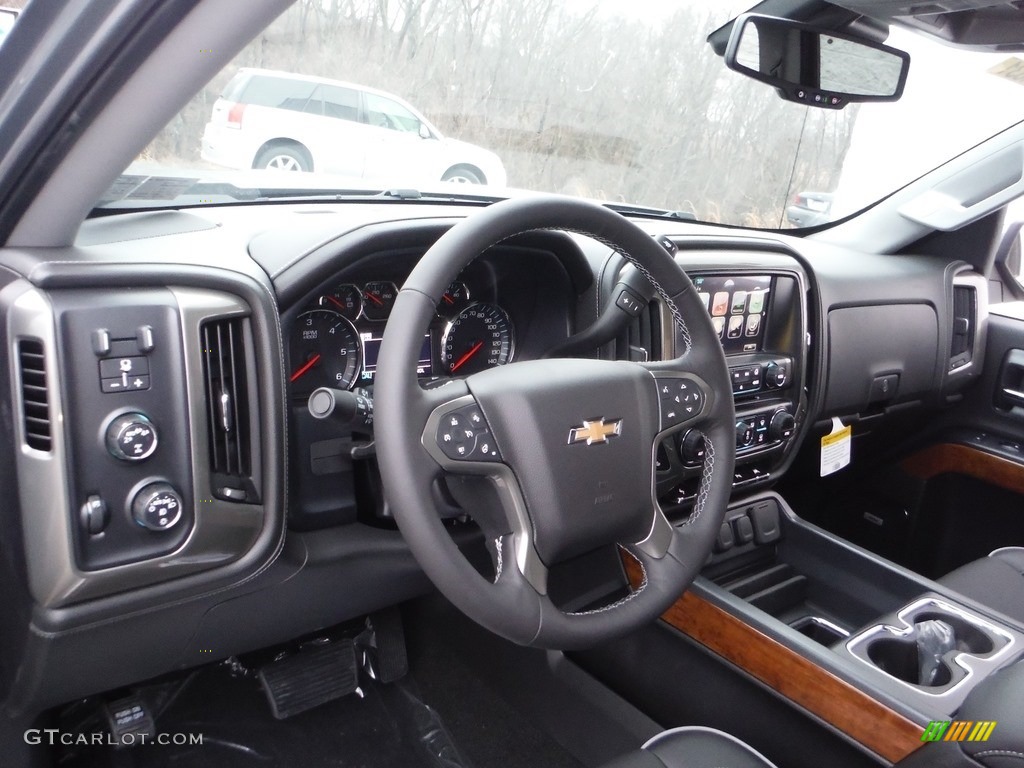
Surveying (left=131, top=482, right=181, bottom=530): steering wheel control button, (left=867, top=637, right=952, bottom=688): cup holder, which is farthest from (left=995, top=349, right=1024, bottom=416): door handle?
(left=131, top=482, right=181, bottom=530): steering wheel control button

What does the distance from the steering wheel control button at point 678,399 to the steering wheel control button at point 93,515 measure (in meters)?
0.92

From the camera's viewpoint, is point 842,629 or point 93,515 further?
point 842,629

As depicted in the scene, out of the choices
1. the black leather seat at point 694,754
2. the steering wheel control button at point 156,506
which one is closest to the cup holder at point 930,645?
the black leather seat at point 694,754

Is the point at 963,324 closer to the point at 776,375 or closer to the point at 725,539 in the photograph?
the point at 776,375

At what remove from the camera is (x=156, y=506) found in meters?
→ 1.34

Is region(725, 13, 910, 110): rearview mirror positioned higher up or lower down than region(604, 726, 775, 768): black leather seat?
higher up

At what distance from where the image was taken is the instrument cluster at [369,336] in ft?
5.35

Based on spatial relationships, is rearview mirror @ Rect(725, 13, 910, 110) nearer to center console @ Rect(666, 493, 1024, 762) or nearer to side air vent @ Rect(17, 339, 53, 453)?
center console @ Rect(666, 493, 1024, 762)

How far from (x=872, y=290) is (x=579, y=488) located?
1.66 metres

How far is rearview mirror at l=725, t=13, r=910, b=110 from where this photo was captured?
1.98m

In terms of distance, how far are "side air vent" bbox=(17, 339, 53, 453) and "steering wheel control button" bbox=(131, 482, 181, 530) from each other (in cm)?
16

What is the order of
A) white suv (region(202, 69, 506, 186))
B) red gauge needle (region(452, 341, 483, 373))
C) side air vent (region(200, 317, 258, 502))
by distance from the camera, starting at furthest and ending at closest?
red gauge needle (region(452, 341, 483, 373))
white suv (region(202, 69, 506, 186))
side air vent (region(200, 317, 258, 502))

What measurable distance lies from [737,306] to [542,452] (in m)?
1.13

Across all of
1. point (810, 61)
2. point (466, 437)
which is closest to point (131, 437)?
point (466, 437)
